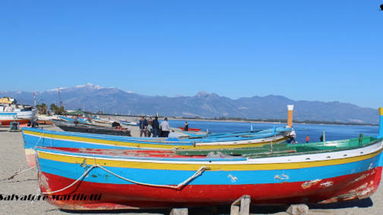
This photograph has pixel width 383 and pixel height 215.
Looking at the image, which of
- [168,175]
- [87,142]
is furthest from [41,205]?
[87,142]

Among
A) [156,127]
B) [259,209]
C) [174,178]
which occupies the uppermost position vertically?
[156,127]

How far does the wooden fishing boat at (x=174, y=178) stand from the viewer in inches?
335

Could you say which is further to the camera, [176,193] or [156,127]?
[156,127]

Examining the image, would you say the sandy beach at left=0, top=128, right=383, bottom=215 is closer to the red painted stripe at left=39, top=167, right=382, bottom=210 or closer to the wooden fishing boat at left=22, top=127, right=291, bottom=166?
the red painted stripe at left=39, top=167, right=382, bottom=210

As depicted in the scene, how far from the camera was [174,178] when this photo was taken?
338 inches

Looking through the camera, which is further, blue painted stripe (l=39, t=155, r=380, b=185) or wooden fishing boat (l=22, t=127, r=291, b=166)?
wooden fishing boat (l=22, t=127, r=291, b=166)

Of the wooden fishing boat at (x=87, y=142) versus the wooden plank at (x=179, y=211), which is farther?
the wooden fishing boat at (x=87, y=142)

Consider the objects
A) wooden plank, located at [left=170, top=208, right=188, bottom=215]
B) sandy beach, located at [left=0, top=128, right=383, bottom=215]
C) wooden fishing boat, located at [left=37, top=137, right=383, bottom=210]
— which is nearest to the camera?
wooden fishing boat, located at [left=37, top=137, right=383, bottom=210]

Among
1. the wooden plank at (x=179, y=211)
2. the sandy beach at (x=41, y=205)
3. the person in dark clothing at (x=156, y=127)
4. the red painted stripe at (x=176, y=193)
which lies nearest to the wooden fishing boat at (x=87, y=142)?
the sandy beach at (x=41, y=205)

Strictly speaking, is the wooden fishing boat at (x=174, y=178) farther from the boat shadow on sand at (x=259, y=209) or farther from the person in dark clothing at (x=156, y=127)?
the person in dark clothing at (x=156, y=127)

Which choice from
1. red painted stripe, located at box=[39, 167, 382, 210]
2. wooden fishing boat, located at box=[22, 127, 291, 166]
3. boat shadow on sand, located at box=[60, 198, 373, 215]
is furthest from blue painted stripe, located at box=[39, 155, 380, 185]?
wooden fishing boat, located at box=[22, 127, 291, 166]

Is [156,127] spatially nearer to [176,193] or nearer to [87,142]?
[87,142]

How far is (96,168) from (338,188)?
6005 millimetres

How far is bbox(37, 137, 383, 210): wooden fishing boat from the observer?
27.9ft
